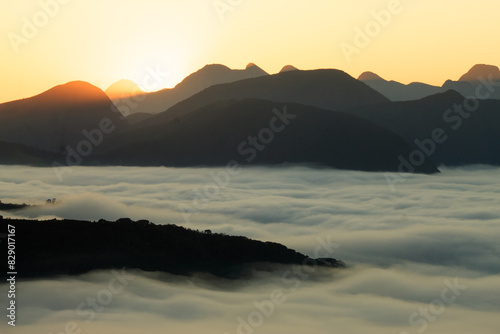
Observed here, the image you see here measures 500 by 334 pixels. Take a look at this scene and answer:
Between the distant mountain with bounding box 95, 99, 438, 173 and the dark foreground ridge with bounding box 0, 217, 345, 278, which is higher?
the distant mountain with bounding box 95, 99, 438, 173

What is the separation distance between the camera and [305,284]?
43.4m

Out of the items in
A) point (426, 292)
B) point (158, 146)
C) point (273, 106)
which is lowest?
point (426, 292)

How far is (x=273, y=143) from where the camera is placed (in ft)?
591

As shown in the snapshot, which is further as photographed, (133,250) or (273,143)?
(273,143)

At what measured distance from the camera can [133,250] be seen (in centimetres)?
4288

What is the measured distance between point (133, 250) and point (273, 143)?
455 ft

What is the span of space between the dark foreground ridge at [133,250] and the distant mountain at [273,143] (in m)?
124

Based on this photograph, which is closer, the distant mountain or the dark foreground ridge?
the dark foreground ridge

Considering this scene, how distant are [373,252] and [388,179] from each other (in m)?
99.1

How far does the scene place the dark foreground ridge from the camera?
130 ft

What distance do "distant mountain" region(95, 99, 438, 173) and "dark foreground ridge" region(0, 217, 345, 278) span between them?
406ft

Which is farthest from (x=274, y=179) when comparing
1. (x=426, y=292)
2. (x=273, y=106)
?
(x=426, y=292)

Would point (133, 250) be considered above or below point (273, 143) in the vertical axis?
below

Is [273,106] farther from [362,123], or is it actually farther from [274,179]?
[274,179]
